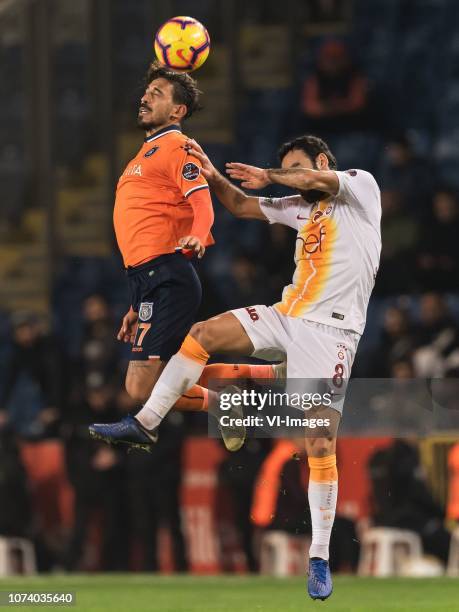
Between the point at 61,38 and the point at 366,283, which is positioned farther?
the point at 61,38

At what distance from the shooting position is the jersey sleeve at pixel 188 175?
8.40 metres

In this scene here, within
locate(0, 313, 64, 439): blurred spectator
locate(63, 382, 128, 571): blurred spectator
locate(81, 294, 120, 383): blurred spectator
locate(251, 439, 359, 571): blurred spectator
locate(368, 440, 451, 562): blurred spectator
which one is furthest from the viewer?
locate(0, 313, 64, 439): blurred spectator

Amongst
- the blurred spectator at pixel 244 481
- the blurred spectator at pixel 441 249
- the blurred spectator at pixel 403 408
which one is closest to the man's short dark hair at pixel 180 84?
the blurred spectator at pixel 403 408

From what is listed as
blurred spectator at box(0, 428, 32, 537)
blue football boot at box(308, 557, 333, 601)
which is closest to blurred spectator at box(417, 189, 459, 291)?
blurred spectator at box(0, 428, 32, 537)

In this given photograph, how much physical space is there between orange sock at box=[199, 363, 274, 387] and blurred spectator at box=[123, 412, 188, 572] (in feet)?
17.4

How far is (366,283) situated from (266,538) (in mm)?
5982

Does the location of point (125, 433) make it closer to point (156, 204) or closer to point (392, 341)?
point (156, 204)

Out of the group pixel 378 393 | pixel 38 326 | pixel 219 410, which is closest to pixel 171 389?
pixel 219 410

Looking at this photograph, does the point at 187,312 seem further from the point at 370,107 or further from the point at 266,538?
the point at 370,107

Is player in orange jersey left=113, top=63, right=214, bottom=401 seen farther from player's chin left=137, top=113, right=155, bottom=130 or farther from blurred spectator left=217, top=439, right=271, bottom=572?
blurred spectator left=217, top=439, right=271, bottom=572

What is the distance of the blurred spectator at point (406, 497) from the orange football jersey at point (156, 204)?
4.78 m

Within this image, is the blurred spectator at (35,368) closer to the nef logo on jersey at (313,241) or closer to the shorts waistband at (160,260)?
the shorts waistband at (160,260)

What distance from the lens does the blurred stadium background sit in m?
13.4

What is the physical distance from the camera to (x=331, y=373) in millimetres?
8414
